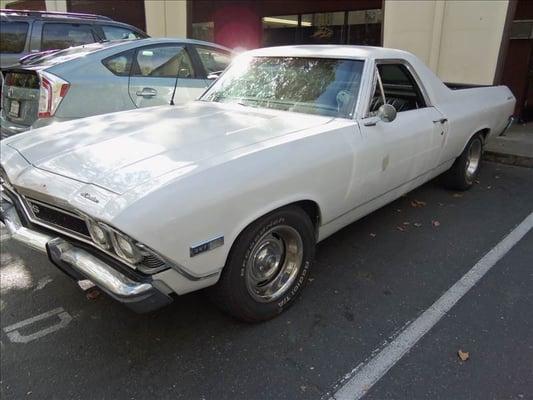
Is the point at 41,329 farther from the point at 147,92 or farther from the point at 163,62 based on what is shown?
the point at 163,62

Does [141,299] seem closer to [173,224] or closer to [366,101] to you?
[173,224]

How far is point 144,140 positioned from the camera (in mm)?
2771

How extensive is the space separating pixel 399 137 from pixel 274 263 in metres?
1.45

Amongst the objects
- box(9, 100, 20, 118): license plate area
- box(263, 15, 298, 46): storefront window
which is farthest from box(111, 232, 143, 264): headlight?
box(263, 15, 298, 46): storefront window

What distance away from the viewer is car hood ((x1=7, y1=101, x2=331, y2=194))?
7.76ft

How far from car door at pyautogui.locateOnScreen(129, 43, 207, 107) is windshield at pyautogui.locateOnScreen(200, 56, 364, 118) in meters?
1.45

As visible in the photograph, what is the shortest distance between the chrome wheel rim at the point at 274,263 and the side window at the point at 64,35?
6.31 meters

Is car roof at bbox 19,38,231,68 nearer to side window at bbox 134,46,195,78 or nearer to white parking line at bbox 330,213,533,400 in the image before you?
side window at bbox 134,46,195,78

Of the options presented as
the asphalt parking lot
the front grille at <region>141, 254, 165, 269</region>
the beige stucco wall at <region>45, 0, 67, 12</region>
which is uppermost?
the beige stucco wall at <region>45, 0, 67, 12</region>

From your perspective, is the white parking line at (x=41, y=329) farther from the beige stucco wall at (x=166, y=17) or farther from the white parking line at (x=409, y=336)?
the beige stucco wall at (x=166, y=17)

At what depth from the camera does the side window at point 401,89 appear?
3.96m

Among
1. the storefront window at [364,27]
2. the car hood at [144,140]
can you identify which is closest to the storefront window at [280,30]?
the storefront window at [364,27]

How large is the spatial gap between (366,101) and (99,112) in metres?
3.07

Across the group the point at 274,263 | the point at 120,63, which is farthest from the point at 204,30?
the point at 274,263
